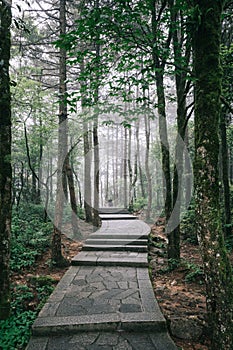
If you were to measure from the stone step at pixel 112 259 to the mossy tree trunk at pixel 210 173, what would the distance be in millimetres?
2733

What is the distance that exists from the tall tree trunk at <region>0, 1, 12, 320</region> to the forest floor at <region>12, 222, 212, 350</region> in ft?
1.87

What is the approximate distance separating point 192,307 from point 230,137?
9.12 m

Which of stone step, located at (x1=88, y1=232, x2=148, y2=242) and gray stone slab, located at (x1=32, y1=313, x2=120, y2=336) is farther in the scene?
stone step, located at (x1=88, y1=232, x2=148, y2=242)

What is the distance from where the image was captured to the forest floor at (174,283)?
10.6 ft

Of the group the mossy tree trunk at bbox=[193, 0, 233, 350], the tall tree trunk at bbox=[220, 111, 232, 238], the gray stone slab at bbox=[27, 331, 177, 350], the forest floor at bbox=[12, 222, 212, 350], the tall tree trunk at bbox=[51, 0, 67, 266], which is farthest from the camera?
the tall tree trunk at bbox=[220, 111, 232, 238]

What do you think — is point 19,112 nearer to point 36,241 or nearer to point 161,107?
point 36,241

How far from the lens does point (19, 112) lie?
911 centimetres

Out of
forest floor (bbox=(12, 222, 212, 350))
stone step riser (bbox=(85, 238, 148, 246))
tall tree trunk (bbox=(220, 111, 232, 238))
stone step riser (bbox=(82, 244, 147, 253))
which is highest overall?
tall tree trunk (bbox=(220, 111, 232, 238))

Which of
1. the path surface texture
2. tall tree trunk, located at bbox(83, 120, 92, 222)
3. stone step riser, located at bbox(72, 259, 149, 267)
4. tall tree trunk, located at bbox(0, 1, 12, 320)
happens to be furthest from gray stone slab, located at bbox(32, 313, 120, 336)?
tall tree trunk, located at bbox(83, 120, 92, 222)

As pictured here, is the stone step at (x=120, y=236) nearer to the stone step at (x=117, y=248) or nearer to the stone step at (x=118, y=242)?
the stone step at (x=118, y=242)

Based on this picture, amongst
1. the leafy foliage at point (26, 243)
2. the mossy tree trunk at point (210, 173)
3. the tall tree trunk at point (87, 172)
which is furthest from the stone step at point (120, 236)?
the mossy tree trunk at point (210, 173)

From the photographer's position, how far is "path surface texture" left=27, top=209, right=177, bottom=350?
2.73 meters

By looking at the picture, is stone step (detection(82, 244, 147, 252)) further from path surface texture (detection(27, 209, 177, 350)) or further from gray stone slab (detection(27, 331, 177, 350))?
gray stone slab (detection(27, 331, 177, 350))

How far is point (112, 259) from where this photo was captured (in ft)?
17.6
